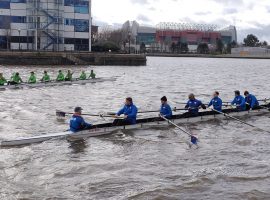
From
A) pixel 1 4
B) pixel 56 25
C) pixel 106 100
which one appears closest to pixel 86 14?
pixel 56 25

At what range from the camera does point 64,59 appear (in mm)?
72875

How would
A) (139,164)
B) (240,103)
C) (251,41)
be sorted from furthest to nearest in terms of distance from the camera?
1. (251,41)
2. (240,103)
3. (139,164)

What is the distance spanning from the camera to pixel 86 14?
84.1m

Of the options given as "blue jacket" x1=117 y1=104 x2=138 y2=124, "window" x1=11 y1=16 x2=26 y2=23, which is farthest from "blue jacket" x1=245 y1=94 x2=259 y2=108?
"window" x1=11 y1=16 x2=26 y2=23

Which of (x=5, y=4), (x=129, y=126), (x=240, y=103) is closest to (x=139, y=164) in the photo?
(x=129, y=126)

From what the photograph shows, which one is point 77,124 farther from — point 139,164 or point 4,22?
point 4,22

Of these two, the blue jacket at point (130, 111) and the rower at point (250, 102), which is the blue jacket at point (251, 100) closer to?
the rower at point (250, 102)

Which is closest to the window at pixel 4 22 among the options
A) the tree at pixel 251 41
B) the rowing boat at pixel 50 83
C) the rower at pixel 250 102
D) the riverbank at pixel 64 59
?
the riverbank at pixel 64 59

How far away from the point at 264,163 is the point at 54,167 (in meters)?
7.50

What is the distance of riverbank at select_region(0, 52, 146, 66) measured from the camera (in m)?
70.2

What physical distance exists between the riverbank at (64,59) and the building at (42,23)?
378 inches

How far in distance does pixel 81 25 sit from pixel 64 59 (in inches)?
526

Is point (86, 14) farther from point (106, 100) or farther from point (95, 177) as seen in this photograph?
point (95, 177)

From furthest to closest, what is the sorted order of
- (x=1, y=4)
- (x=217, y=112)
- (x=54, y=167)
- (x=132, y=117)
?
(x=1, y=4) < (x=217, y=112) < (x=132, y=117) < (x=54, y=167)
